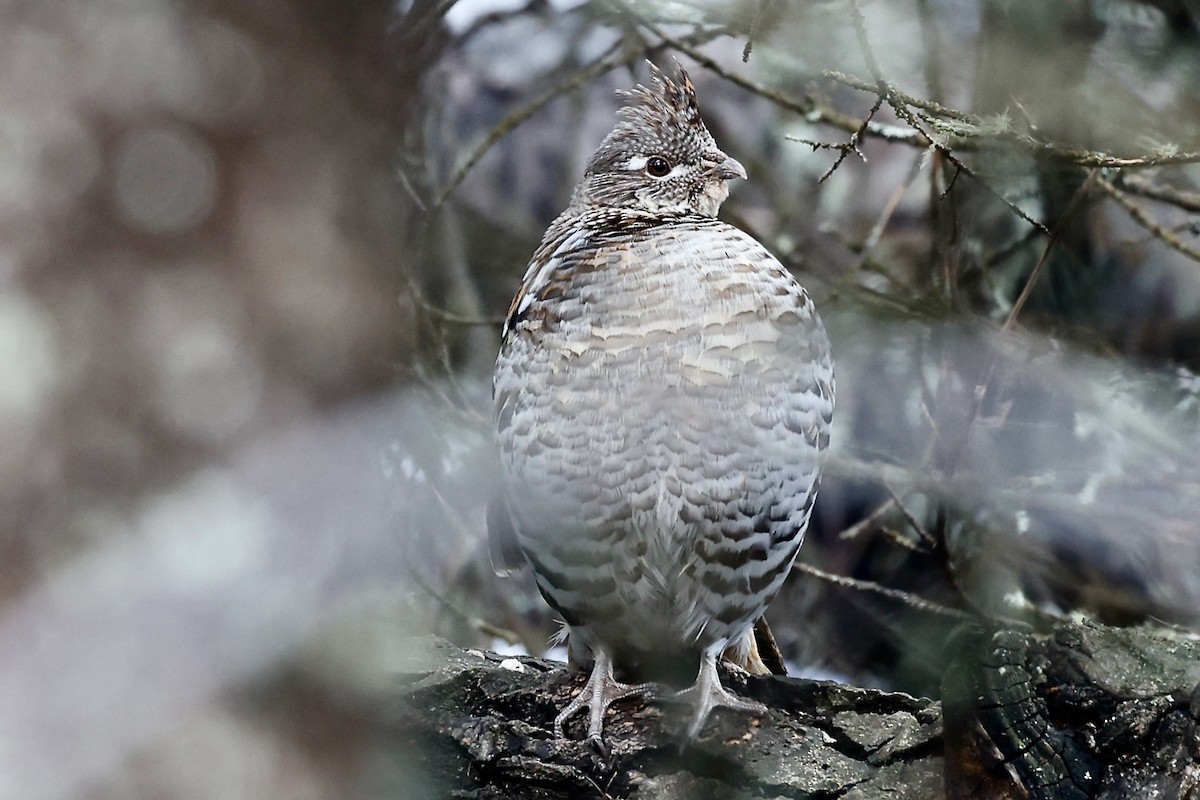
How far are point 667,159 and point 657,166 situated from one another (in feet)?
0.11

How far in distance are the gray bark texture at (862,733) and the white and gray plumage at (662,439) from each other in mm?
87

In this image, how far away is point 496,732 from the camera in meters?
2.49

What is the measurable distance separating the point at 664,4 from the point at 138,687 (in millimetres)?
2535

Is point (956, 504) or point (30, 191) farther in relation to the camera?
point (956, 504)

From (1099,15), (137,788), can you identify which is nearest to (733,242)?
(1099,15)

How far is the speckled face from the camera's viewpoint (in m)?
3.20

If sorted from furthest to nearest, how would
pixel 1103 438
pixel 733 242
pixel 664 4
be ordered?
pixel 664 4
pixel 1103 438
pixel 733 242

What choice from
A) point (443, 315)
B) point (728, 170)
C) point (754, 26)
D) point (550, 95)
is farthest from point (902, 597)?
point (550, 95)

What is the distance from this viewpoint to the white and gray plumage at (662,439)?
2.62 meters

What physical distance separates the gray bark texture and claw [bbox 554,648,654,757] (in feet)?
0.07

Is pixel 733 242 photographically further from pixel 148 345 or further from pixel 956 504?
pixel 148 345

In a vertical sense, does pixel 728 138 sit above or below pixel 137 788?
above

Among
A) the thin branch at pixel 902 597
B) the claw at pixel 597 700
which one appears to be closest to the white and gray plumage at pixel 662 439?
the claw at pixel 597 700

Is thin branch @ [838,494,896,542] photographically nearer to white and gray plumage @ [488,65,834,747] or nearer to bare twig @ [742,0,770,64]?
white and gray plumage @ [488,65,834,747]
